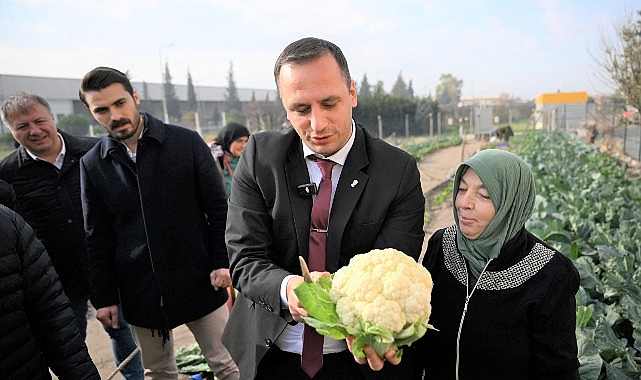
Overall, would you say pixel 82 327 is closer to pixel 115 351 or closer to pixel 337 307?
pixel 115 351

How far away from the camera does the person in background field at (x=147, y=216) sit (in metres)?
2.45

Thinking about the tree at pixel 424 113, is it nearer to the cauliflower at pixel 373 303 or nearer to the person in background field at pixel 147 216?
the person in background field at pixel 147 216

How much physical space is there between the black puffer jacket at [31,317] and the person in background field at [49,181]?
1.37 meters

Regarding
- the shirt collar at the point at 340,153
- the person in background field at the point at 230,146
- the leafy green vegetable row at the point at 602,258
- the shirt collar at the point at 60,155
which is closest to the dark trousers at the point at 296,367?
the shirt collar at the point at 340,153

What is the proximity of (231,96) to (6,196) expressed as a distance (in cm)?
5092

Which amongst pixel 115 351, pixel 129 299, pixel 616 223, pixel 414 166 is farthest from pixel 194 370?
pixel 616 223

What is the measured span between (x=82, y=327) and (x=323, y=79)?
274 cm

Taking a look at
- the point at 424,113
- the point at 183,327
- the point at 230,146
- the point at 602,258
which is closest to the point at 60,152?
the point at 230,146

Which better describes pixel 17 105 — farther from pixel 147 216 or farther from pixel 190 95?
pixel 190 95

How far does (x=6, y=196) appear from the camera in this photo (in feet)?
7.47

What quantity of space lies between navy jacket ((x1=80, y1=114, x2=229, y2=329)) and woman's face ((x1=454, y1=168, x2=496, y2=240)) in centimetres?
156

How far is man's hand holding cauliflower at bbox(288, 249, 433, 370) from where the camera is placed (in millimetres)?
1257

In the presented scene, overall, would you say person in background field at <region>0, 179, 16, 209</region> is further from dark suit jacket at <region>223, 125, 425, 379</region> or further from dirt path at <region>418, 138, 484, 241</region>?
dirt path at <region>418, 138, 484, 241</region>

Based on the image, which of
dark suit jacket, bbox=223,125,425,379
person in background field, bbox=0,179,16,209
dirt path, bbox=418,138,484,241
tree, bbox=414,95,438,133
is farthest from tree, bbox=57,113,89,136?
tree, bbox=414,95,438,133
